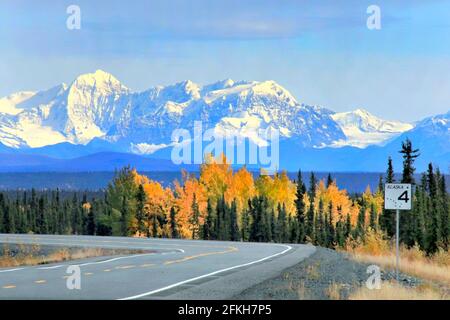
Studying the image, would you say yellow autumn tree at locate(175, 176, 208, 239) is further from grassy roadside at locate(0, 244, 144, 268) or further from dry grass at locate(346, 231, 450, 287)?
grassy roadside at locate(0, 244, 144, 268)

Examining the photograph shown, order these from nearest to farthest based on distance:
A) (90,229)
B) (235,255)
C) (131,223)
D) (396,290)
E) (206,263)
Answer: (396,290)
(206,263)
(235,255)
(131,223)
(90,229)

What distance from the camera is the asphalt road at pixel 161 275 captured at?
19.3 m

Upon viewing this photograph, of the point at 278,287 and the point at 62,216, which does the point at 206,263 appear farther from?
the point at 62,216

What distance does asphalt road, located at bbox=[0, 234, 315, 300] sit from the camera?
19.3 metres

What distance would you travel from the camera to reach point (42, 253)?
1654 inches

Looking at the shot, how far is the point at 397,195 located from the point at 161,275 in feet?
22.7

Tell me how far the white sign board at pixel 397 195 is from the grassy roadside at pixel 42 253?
14.0 m

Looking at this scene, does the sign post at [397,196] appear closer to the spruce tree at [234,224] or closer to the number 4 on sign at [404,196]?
the number 4 on sign at [404,196]

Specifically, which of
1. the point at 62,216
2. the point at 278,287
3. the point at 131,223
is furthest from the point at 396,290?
the point at 62,216

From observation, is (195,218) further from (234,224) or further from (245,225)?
(245,225)

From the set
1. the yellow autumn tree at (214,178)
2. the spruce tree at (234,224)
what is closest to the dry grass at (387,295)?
the spruce tree at (234,224)

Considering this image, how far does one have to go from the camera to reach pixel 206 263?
98.7 feet

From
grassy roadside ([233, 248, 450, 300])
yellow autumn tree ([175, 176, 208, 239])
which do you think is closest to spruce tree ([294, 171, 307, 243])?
yellow autumn tree ([175, 176, 208, 239])
